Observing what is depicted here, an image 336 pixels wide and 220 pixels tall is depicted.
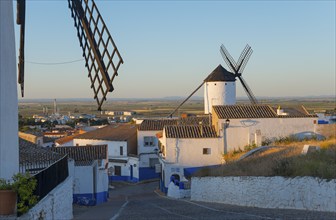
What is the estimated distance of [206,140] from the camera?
30.4m

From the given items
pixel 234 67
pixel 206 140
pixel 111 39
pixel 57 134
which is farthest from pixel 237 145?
pixel 57 134

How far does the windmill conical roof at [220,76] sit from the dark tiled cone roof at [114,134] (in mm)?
8960

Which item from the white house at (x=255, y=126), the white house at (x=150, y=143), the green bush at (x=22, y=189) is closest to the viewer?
the green bush at (x=22, y=189)

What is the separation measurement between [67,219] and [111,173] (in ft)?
86.3

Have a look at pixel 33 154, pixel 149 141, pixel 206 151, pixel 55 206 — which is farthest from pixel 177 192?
pixel 149 141

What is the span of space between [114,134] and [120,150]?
12.8ft

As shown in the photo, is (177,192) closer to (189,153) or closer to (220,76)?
(189,153)

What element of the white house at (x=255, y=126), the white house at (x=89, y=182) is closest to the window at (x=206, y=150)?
the white house at (x=255, y=126)

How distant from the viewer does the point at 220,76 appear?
40906 millimetres

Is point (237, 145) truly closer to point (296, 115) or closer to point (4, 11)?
point (296, 115)

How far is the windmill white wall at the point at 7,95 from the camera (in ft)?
30.8

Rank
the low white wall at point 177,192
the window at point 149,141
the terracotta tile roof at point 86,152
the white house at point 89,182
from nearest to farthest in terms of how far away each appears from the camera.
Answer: the white house at point 89,182 < the low white wall at point 177,192 < the terracotta tile roof at point 86,152 < the window at point 149,141

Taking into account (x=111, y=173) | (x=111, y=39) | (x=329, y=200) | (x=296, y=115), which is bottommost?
(x=111, y=173)

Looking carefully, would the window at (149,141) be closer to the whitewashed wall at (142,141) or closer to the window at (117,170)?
the whitewashed wall at (142,141)
